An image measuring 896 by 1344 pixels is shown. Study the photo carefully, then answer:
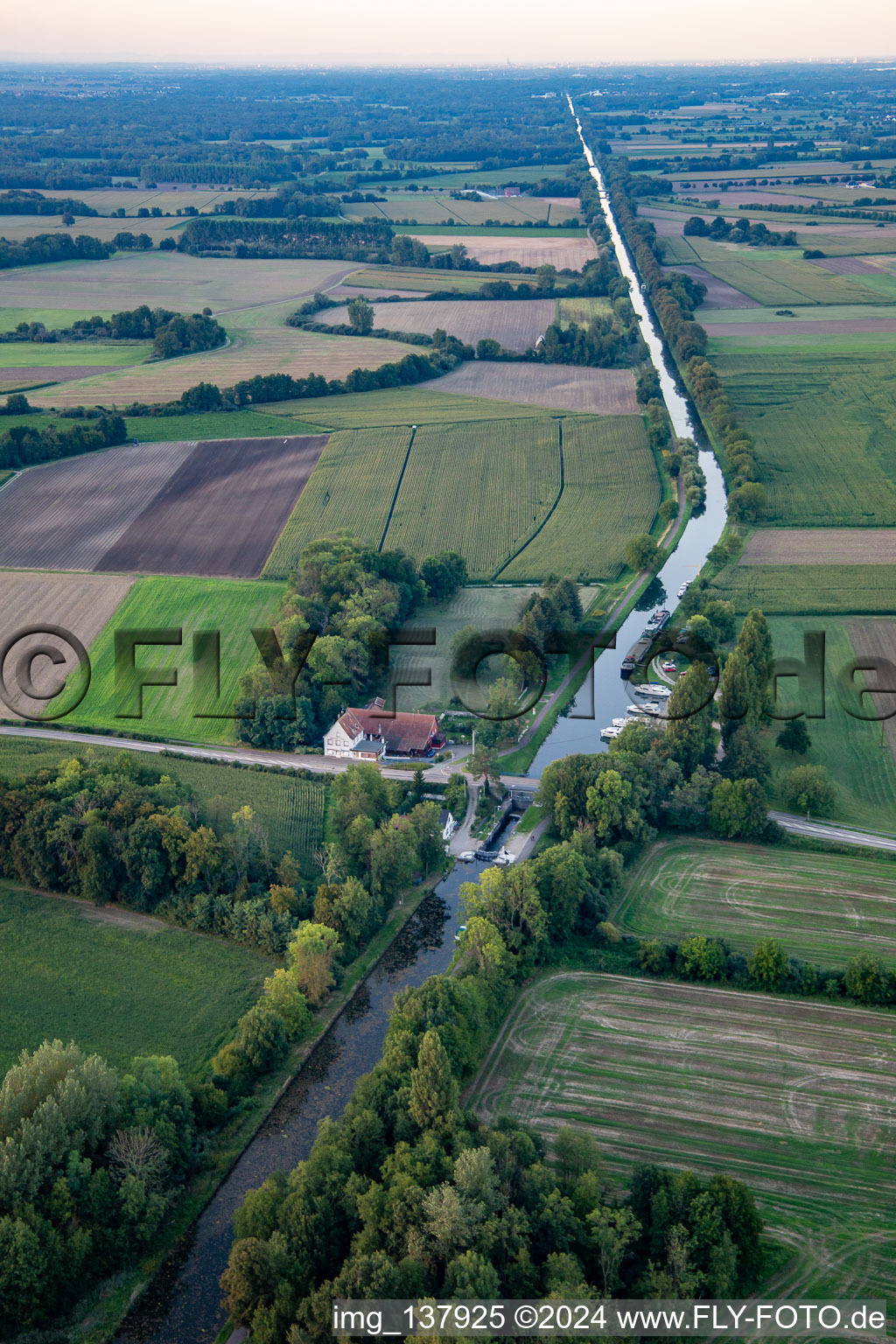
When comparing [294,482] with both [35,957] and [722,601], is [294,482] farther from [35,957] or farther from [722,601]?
[35,957]

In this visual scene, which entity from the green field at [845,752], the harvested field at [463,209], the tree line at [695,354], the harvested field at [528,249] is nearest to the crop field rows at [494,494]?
the tree line at [695,354]

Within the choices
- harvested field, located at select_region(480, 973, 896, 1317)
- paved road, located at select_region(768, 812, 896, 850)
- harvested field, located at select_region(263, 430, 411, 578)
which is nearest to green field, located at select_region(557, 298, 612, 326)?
harvested field, located at select_region(263, 430, 411, 578)

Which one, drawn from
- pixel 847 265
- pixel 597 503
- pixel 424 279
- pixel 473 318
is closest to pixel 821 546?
pixel 597 503

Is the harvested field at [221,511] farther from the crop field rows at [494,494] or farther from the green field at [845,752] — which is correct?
the green field at [845,752]

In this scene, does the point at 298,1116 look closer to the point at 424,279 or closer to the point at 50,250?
the point at 424,279

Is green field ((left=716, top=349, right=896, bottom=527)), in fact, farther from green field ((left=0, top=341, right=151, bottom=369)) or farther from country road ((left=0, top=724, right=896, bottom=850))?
green field ((left=0, top=341, right=151, bottom=369))

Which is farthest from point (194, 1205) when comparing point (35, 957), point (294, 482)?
point (294, 482)
